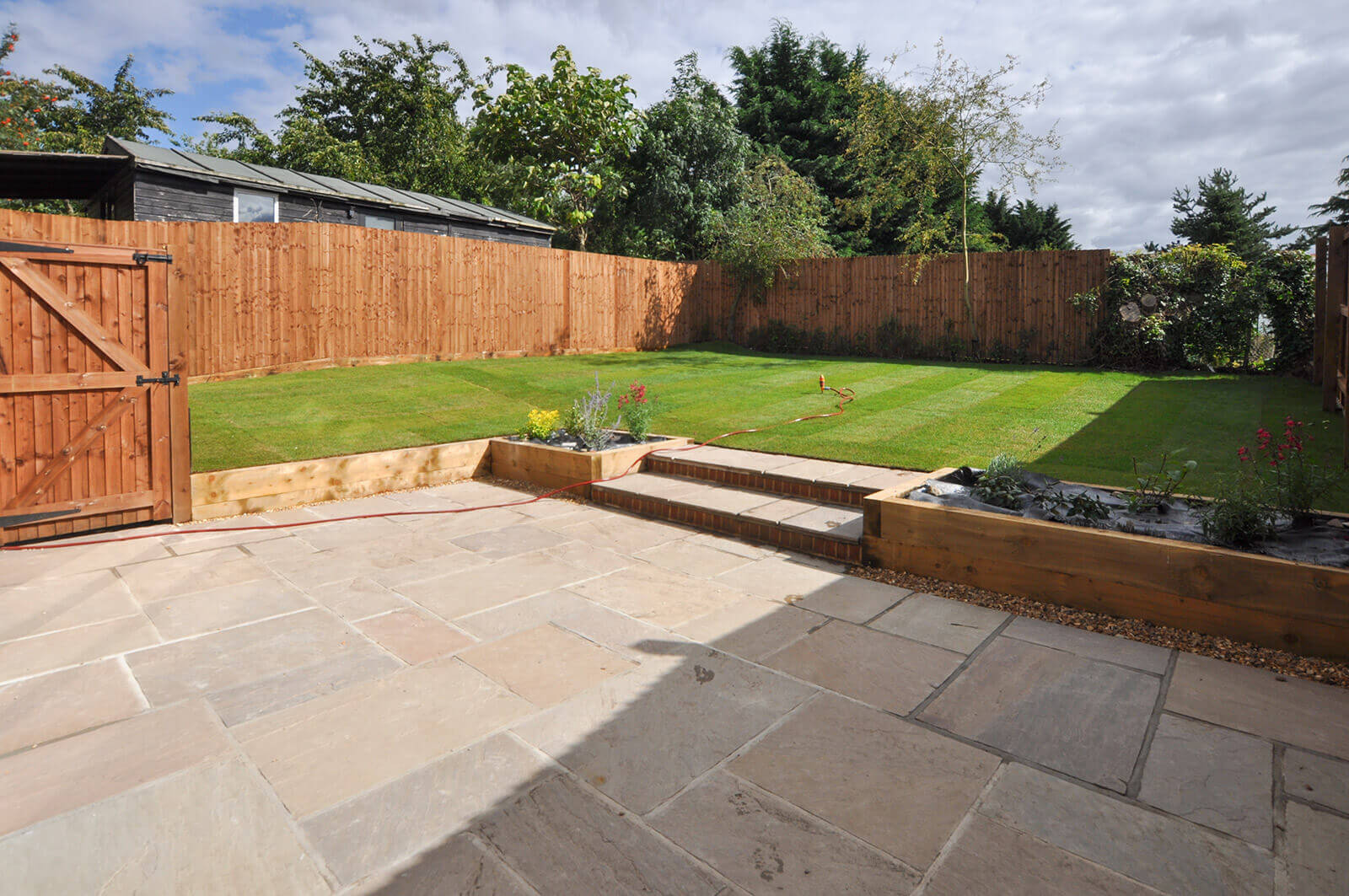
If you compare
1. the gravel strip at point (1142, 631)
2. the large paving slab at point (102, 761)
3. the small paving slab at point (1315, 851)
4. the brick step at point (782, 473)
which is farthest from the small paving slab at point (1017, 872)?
the brick step at point (782, 473)

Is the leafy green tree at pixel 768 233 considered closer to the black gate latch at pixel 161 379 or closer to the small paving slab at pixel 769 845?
the black gate latch at pixel 161 379

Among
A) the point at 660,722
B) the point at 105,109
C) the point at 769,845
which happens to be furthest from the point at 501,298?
the point at 105,109

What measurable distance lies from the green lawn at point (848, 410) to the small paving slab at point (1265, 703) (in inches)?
73.9

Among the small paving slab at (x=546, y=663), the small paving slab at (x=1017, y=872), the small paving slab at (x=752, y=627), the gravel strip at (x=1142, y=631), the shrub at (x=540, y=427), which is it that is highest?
the shrub at (x=540, y=427)

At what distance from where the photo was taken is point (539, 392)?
838 centimetres

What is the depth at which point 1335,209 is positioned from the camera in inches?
859

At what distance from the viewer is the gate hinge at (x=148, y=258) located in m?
4.43

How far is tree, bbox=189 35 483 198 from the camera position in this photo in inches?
876

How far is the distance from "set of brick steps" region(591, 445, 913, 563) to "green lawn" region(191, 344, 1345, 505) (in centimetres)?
38

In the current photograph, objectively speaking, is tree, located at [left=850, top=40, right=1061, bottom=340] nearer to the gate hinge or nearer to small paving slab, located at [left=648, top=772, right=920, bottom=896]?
the gate hinge

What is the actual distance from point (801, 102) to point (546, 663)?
79.7 ft

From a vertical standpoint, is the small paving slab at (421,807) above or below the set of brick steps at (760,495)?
below

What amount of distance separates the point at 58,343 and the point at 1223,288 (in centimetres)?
1228

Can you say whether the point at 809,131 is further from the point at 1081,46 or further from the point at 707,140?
the point at 1081,46
